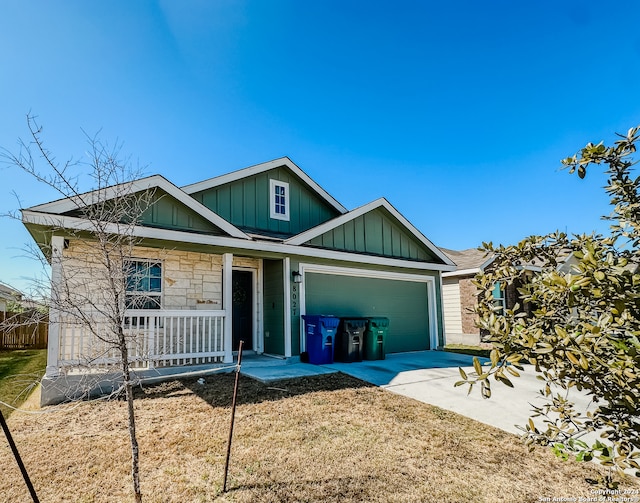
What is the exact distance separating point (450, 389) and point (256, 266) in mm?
6089

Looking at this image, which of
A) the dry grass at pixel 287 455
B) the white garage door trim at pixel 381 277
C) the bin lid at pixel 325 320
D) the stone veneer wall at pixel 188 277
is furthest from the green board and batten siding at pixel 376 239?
the dry grass at pixel 287 455

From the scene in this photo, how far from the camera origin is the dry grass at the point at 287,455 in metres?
3.18

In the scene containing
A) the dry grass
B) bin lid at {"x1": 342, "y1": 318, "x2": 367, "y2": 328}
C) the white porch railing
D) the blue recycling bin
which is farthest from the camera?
bin lid at {"x1": 342, "y1": 318, "x2": 367, "y2": 328}

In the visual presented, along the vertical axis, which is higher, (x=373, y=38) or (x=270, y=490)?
(x=373, y=38)

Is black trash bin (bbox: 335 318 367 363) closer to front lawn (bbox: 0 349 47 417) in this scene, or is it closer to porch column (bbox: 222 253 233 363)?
porch column (bbox: 222 253 233 363)

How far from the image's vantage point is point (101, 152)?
3.43 metres

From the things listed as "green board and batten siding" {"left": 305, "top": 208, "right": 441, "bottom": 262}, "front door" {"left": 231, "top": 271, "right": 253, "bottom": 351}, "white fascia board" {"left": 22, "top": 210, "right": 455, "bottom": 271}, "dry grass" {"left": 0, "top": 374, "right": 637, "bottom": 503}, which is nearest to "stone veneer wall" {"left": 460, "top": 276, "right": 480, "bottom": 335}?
"green board and batten siding" {"left": 305, "top": 208, "right": 441, "bottom": 262}

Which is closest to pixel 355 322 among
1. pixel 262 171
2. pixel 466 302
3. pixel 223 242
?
pixel 223 242

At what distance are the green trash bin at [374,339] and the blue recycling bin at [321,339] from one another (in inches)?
43.6

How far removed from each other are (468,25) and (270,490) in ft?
36.6

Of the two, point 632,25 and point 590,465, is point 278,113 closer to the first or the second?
point 632,25

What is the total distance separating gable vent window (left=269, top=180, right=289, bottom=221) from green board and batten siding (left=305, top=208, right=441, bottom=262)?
6.99 feet

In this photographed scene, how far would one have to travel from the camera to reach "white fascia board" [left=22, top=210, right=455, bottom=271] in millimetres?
6281

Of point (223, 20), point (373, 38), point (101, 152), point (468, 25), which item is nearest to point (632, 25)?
point (468, 25)
